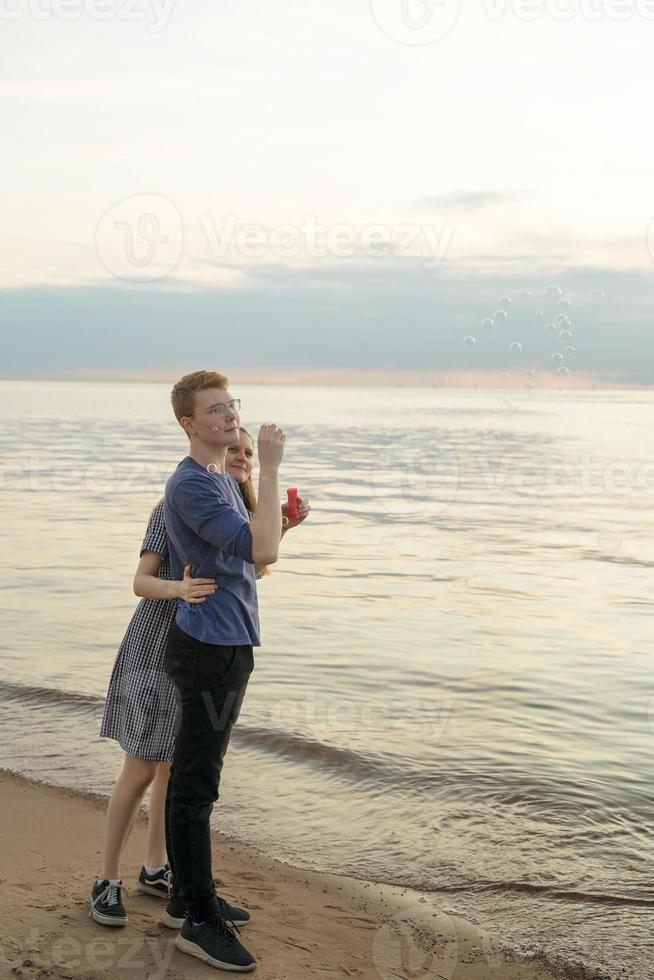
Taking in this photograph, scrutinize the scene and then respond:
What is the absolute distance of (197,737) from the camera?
3750 millimetres

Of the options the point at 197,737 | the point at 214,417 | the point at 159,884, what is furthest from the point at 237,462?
the point at 159,884

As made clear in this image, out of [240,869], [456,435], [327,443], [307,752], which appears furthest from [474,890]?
[456,435]

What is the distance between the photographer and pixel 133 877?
4.65m

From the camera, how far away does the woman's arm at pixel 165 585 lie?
12.2 ft

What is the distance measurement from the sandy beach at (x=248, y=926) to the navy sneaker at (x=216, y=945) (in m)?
0.04

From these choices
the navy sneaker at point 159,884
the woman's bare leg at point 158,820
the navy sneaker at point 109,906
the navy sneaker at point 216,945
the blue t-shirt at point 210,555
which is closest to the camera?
the blue t-shirt at point 210,555

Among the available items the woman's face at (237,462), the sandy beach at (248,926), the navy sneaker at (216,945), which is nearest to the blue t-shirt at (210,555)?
the woman's face at (237,462)

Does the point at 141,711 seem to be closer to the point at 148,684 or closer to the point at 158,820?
the point at 148,684

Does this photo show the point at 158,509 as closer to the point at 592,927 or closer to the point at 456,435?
the point at 592,927

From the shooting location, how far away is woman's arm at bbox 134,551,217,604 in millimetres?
3709

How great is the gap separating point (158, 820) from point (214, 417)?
1667 mm

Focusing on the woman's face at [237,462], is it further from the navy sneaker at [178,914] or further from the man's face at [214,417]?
the navy sneaker at [178,914]

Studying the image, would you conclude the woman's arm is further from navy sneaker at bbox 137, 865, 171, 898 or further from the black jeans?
navy sneaker at bbox 137, 865, 171, 898

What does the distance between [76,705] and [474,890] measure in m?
3.81
